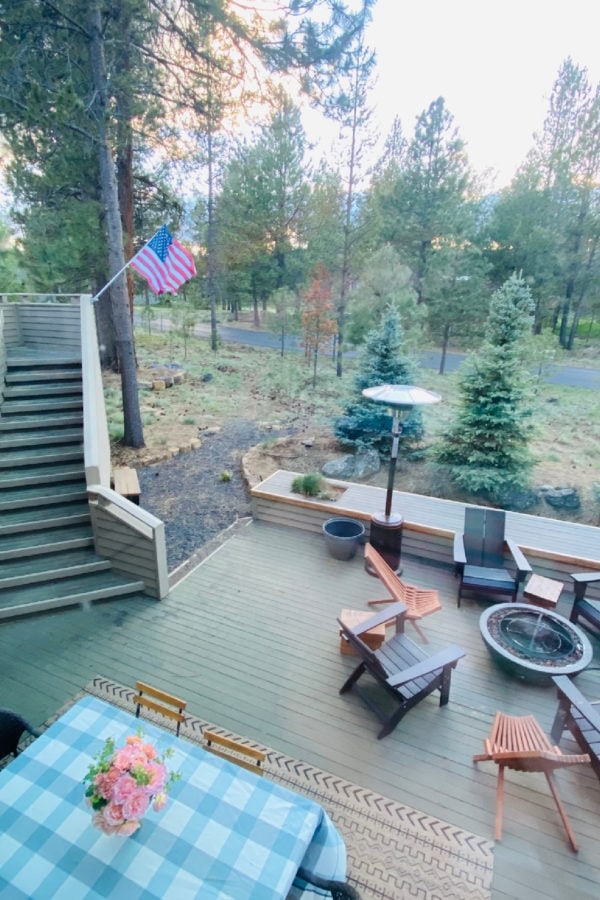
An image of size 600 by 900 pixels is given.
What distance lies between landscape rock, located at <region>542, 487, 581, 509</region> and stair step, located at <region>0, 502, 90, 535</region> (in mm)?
6300

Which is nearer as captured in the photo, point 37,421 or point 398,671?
point 398,671

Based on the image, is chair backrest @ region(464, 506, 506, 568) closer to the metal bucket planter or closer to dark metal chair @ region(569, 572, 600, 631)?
dark metal chair @ region(569, 572, 600, 631)

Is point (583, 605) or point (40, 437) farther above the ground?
point (40, 437)

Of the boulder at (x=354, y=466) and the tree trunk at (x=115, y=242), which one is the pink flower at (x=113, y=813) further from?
the tree trunk at (x=115, y=242)

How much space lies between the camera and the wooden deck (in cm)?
285

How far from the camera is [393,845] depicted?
2676mm

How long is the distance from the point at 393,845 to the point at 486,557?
121 inches

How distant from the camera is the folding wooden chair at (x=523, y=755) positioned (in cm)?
269

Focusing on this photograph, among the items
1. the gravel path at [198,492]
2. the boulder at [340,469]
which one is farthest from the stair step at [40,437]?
the boulder at [340,469]

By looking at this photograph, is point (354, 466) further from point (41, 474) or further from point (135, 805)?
point (135, 805)

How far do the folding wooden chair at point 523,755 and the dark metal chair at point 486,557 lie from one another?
1648mm

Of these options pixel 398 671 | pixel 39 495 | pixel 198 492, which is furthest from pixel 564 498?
pixel 39 495

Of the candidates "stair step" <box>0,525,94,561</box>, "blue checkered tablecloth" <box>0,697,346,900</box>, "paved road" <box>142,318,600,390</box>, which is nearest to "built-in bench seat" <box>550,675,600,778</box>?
"blue checkered tablecloth" <box>0,697,346,900</box>

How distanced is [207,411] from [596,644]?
9.33 meters
